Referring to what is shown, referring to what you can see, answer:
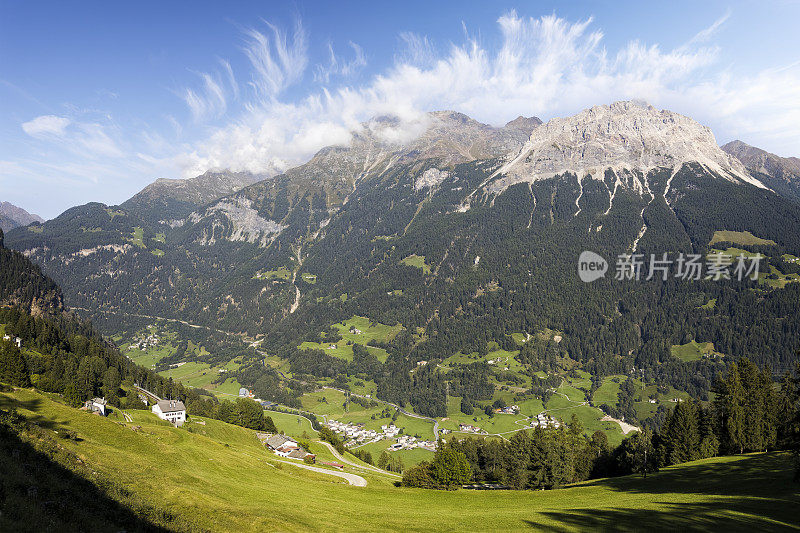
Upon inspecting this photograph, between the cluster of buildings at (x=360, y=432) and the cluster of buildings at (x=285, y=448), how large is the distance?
256 feet

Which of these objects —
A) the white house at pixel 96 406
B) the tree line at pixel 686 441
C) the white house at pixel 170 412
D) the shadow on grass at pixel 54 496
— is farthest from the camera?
the white house at pixel 170 412

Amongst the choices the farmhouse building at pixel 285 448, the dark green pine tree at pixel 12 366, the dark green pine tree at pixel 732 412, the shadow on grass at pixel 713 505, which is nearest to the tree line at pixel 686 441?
the dark green pine tree at pixel 732 412

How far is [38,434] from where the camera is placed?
31.2 metres

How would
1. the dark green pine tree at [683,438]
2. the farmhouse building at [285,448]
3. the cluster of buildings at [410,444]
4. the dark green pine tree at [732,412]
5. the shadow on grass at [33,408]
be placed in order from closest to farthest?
1. the shadow on grass at [33,408]
2. the dark green pine tree at [732,412]
3. the dark green pine tree at [683,438]
4. the farmhouse building at [285,448]
5. the cluster of buildings at [410,444]

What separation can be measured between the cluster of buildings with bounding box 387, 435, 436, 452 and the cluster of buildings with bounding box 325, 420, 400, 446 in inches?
292

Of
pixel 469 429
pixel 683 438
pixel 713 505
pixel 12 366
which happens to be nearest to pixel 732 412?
pixel 683 438

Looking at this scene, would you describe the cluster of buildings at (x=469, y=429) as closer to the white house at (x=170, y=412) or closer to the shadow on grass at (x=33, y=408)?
the white house at (x=170, y=412)

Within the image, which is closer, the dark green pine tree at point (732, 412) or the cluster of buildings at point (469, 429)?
the dark green pine tree at point (732, 412)

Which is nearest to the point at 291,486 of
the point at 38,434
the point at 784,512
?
the point at 38,434

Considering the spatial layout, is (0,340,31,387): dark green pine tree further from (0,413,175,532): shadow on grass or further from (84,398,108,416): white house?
(0,413,175,532): shadow on grass

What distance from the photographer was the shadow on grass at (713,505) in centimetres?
2984

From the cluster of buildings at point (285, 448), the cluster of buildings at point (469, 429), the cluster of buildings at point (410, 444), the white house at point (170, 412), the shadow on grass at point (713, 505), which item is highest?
the shadow on grass at point (713, 505)

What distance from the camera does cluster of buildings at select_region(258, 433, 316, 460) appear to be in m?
87.4

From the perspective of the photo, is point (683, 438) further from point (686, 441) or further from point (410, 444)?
point (410, 444)
